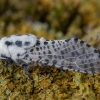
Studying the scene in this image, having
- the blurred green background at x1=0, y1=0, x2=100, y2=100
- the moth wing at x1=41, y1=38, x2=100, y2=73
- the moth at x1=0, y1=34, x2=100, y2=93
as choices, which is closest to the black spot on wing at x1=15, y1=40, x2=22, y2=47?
the moth at x1=0, y1=34, x2=100, y2=93

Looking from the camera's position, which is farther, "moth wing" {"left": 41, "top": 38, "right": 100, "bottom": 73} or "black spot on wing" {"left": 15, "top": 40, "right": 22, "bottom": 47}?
"black spot on wing" {"left": 15, "top": 40, "right": 22, "bottom": 47}

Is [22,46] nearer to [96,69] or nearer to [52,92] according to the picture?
[52,92]

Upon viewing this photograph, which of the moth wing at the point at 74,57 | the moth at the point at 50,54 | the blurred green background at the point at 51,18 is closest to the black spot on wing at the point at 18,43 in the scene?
the moth at the point at 50,54

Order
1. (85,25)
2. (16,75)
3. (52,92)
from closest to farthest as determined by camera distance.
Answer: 1. (52,92)
2. (16,75)
3. (85,25)

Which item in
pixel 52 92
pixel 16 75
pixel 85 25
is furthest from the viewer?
pixel 85 25

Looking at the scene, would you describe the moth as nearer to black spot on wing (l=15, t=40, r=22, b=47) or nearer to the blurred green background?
black spot on wing (l=15, t=40, r=22, b=47)

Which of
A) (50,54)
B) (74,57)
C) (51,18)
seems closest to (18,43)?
(50,54)

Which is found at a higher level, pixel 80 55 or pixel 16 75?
pixel 80 55

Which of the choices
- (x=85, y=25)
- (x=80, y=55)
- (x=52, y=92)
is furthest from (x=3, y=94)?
(x=85, y=25)

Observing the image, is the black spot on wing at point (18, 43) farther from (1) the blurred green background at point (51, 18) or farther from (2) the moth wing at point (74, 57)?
(1) the blurred green background at point (51, 18)
